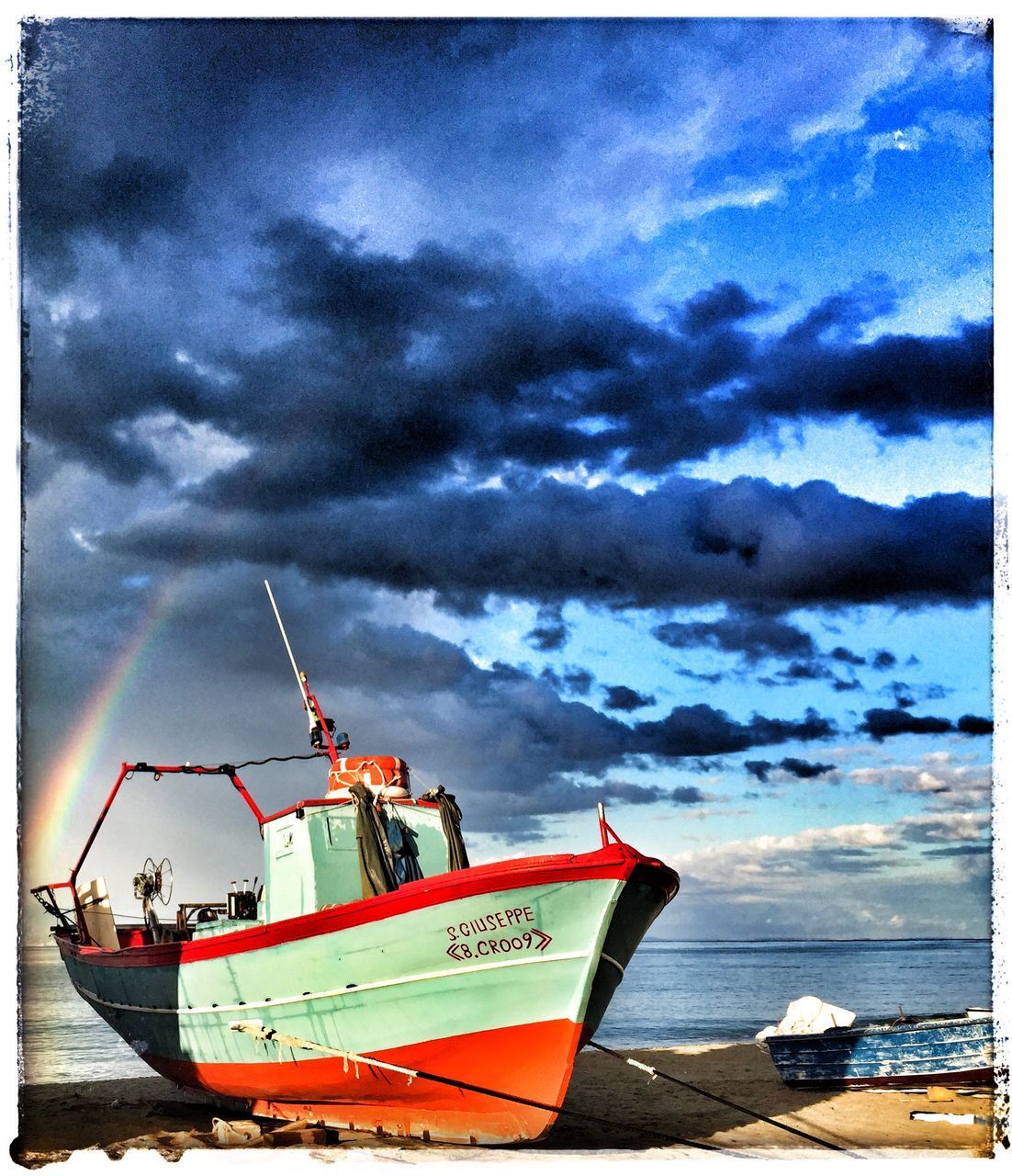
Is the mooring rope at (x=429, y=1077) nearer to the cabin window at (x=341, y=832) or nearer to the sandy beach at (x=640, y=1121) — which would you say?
the sandy beach at (x=640, y=1121)

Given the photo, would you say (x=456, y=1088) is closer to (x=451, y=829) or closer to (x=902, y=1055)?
(x=451, y=829)

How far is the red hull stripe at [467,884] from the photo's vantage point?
50.9 ft

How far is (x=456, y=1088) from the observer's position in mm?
16031

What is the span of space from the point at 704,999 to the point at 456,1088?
2001 inches

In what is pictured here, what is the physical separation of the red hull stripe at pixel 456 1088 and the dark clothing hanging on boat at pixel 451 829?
3.47 metres

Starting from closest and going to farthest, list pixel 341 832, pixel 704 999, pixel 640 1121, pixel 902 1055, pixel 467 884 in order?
pixel 467 884
pixel 640 1121
pixel 341 832
pixel 902 1055
pixel 704 999

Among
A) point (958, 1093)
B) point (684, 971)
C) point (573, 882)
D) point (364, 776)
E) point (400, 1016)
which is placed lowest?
point (684, 971)

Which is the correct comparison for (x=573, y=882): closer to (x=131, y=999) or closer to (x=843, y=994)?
(x=131, y=999)

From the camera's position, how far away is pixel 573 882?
1555 centimetres

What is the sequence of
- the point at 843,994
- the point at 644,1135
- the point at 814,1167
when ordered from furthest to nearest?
the point at 843,994 < the point at 644,1135 < the point at 814,1167

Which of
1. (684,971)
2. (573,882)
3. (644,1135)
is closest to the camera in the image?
(573,882)

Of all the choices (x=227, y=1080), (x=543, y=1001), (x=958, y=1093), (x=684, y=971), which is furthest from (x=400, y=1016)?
(x=684, y=971)

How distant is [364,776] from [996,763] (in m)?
9.54

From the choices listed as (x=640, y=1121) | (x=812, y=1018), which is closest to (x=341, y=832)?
(x=640, y=1121)
